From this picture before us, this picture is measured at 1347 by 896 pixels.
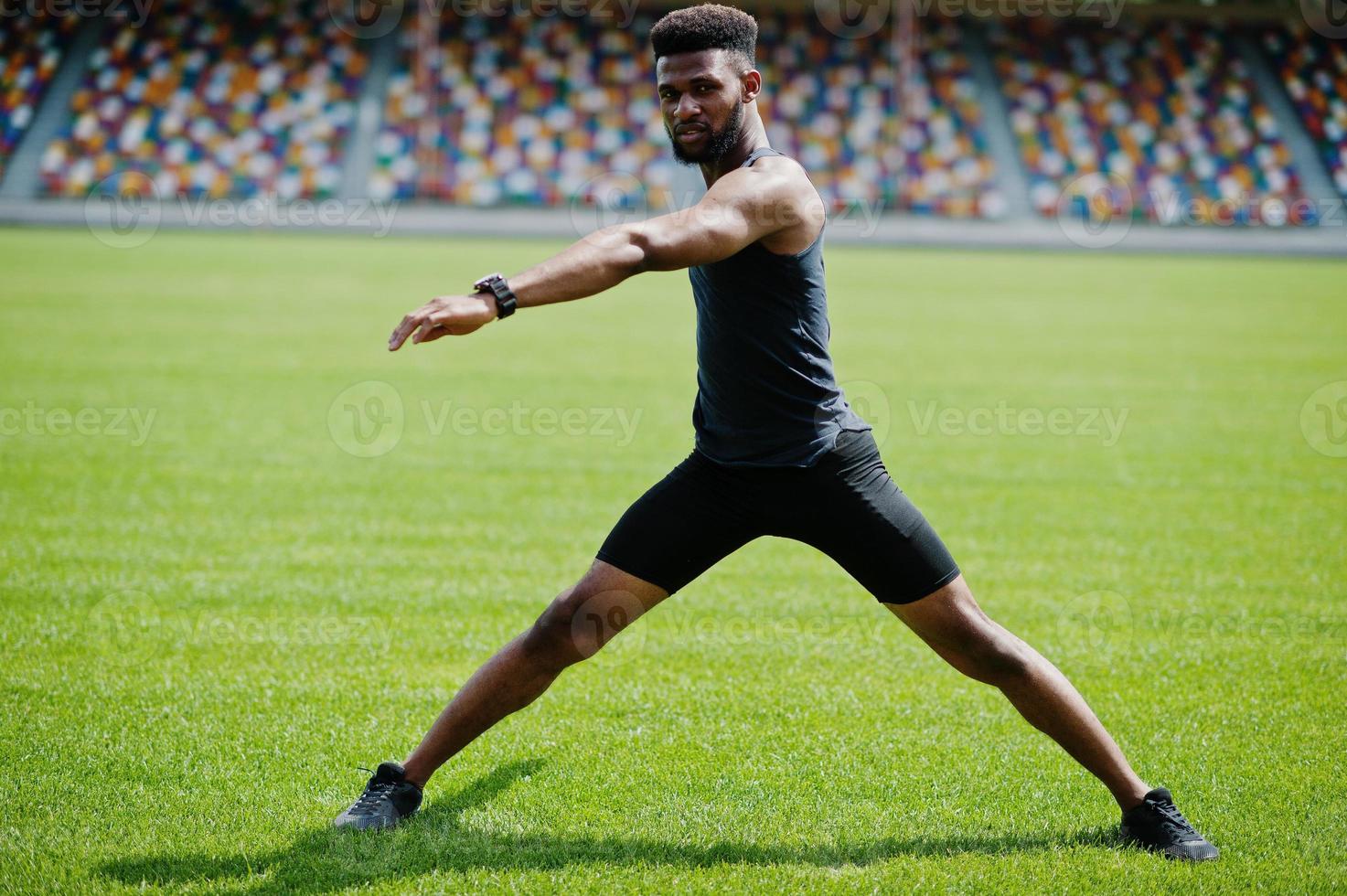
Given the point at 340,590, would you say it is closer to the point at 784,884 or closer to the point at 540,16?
the point at 784,884

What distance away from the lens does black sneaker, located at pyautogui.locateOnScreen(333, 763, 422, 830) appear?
3617mm

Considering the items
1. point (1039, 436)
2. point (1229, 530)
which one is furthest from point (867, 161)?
point (1229, 530)

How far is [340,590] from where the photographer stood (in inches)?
236

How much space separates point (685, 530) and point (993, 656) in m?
0.98

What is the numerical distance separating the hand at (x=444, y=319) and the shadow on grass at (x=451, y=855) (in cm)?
166

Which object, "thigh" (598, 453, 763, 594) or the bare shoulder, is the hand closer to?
the bare shoulder

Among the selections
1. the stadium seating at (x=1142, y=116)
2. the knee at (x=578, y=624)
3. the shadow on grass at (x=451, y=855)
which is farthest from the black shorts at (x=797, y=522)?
the stadium seating at (x=1142, y=116)

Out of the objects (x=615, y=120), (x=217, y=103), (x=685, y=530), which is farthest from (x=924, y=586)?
(x=217, y=103)

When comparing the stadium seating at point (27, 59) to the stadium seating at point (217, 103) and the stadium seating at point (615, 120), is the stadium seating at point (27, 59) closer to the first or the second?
the stadium seating at point (217, 103)

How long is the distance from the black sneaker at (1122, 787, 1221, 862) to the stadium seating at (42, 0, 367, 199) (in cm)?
A: 3412

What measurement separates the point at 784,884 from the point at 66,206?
33186mm

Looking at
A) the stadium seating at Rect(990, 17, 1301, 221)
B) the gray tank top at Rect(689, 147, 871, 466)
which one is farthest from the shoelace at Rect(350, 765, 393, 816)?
the stadium seating at Rect(990, 17, 1301, 221)

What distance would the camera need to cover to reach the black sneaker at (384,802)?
3.62 meters

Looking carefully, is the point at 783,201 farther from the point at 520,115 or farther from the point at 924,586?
the point at 520,115
